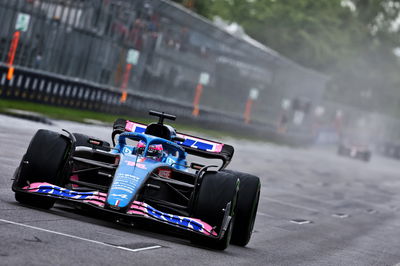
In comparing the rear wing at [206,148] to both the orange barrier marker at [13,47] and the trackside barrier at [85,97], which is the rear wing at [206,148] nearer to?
the trackside barrier at [85,97]

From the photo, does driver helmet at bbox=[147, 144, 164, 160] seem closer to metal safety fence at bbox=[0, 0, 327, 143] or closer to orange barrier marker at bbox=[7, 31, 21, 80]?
metal safety fence at bbox=[0, 0, 327, 143]

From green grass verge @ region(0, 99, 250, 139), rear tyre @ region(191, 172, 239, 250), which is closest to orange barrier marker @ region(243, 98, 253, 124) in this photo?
green grass verge @ region(0, 99, 250, 139)

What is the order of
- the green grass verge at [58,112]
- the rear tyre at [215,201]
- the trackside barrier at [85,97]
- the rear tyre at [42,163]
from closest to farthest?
the rear tyre at [215,201], the rear tyre at [42,163], the green grass verge at [58,112], the trackside barrier at [85,97]

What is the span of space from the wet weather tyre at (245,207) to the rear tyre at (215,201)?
0.76 m

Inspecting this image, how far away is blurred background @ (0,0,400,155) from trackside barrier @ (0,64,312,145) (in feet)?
0.15

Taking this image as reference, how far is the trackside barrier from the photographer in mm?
31500

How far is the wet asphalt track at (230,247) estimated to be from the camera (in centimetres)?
914

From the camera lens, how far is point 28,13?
115 ft

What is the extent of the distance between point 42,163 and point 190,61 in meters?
39.6

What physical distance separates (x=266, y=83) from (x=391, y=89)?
204ft

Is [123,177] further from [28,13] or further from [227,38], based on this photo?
[227,38]

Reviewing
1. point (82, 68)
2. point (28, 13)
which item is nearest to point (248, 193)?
point (28, 13)

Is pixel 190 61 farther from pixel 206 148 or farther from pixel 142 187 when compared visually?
pixel 142 187

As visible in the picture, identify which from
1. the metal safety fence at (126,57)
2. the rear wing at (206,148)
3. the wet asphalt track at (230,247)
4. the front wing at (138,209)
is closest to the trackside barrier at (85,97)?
the metal safety fence at (126,57)
